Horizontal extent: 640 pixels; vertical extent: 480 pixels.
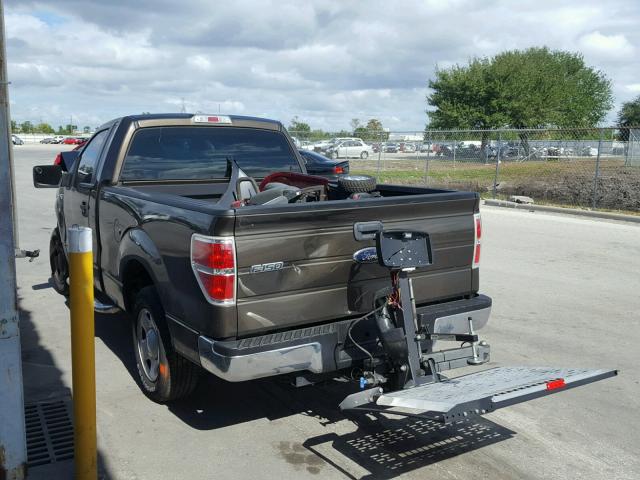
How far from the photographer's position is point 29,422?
4309 millimetres

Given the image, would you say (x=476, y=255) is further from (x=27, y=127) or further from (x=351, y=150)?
(x=27, y=127)

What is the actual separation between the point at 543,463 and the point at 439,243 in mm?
1466

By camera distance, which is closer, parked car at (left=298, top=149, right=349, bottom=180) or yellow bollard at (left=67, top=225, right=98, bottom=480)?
yellow bollard at (left=67, top=225, right=98, bottom=480)

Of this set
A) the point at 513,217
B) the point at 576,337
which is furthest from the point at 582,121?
the point at 576,337

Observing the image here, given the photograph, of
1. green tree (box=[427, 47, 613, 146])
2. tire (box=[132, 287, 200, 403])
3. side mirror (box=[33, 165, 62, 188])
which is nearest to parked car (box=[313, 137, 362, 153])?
green tree (box=[427, 47, 613, 146])

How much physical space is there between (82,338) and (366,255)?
1.69 metres

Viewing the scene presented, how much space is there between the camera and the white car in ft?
122

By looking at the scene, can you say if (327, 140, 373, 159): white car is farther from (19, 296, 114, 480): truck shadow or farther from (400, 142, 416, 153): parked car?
(19, 296, 114, 480): truck shadow

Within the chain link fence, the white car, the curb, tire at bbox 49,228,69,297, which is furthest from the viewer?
the white car

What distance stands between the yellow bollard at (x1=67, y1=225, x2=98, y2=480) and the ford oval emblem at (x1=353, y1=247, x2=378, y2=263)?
153 centimetres

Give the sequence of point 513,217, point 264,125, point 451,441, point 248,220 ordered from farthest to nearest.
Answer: point 513,217 → point 264,125 → point 451,441 → point 248,220

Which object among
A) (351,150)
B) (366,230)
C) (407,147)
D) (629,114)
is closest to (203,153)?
(366,230)

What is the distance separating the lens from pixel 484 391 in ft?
11.4

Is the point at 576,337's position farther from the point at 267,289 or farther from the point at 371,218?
the point at 267,289
